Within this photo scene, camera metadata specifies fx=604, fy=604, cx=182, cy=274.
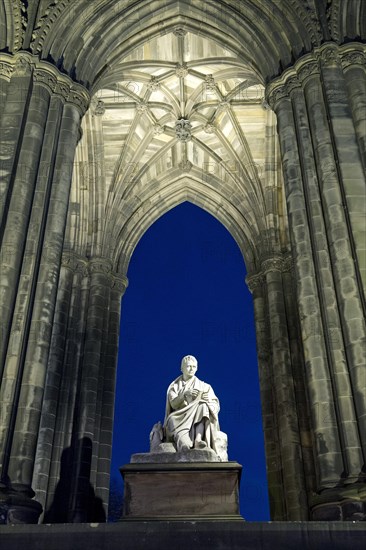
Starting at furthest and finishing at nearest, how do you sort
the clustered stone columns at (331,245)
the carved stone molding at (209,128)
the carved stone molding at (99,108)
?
the carved stone molding at (209,128)
the carved stone molding at (99,108)
the clustered stone columns at (331,245)

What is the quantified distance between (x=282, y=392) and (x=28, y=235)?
842cm

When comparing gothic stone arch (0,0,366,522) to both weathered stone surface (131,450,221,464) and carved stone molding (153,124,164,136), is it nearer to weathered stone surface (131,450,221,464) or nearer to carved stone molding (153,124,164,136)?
carved stone molding (153,124,164,136)

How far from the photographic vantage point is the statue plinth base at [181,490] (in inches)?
327

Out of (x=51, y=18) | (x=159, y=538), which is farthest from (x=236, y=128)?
(x=159, y=538)

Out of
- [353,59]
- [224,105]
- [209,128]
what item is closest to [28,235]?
[353,59]

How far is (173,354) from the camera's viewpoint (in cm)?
5569

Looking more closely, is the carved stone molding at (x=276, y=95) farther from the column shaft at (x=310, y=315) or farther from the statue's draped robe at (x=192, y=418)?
the statue's draped robe at (x=192, y=418)

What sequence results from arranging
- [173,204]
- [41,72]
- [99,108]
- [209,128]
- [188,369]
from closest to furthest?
[188,369] → [41,72] → [99,108] → [209,128] → [173,204]

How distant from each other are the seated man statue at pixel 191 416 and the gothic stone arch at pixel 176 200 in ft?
5.29

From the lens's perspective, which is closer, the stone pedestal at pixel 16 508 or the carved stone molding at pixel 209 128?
the stone pedestal at pixel 16 508

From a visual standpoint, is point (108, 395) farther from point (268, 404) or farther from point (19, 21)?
point (19, 21)

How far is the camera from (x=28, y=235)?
10273 mm

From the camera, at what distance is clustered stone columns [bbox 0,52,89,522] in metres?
8.76

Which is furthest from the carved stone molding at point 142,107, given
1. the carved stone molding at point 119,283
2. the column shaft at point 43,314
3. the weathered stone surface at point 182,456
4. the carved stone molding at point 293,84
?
the weathered stone surface at point 182,456
